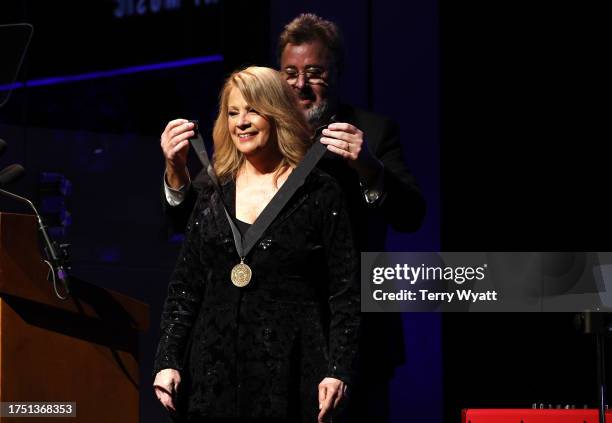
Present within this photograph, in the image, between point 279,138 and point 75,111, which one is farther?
point 75,111

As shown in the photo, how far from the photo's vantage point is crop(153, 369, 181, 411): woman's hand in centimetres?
246

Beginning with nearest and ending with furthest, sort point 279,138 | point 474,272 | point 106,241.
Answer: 1. point 279,138
2. point 474,272
3. point 106,241

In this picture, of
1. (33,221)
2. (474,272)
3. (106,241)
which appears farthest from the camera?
(106,241)

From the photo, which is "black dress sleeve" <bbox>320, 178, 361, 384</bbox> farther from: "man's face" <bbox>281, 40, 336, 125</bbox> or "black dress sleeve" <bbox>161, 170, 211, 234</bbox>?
"man's face" <bbox>281, 40, 336, 125</bbox>

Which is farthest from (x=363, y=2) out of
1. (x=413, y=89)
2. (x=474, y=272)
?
(x=474, y=272)

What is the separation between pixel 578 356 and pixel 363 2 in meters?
Result: 1.58

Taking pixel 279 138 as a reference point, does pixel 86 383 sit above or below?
below

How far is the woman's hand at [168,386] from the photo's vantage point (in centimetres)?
246

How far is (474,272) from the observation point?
13.5 feet

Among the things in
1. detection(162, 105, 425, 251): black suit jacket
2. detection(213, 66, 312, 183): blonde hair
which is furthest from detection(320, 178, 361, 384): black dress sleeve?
detection(162, 105, 425, 251): black suit jacket

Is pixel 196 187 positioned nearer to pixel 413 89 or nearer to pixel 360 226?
pixel 360 226

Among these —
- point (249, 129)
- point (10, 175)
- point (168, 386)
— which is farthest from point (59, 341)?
point (249, 129)

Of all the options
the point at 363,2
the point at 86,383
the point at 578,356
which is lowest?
the point at 86,383

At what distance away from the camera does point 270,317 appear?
Answer: 2.46 metres
